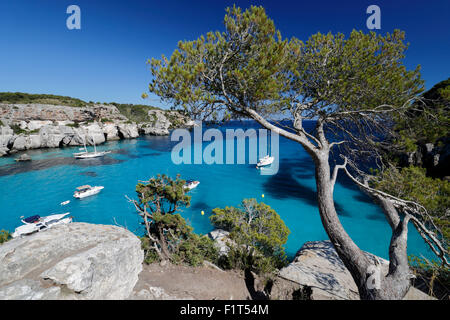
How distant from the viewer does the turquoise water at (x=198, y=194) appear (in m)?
12.0

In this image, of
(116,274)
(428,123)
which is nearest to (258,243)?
(116,274)

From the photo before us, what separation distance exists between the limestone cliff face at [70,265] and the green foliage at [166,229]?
176cm

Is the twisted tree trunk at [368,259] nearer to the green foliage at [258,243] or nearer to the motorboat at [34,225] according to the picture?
the green foliage at [258,243]

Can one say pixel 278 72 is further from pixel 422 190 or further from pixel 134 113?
pixel 134 113

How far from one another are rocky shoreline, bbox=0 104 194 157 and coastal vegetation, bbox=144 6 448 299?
25.0m

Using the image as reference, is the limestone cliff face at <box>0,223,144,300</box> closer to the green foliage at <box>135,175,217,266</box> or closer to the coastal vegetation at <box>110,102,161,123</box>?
the green foliage at <box>135,175,217,266</box>

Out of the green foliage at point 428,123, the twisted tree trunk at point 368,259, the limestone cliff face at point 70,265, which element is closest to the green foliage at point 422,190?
the green foliage at point 428,123

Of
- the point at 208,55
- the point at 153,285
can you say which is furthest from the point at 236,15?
the point at 153,285

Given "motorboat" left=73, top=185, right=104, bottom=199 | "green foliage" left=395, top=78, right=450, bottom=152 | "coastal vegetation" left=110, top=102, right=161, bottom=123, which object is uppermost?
"coastal vegetation" left=110, top=102, right=161, bottom=123

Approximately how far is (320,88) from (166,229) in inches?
273

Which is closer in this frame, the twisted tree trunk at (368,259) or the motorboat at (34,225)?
the twisted tree trunk at (368,259)

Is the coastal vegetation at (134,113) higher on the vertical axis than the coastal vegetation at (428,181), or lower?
higher

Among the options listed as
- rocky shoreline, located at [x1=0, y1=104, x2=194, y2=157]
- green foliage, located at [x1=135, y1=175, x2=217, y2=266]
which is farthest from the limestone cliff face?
rocky shoreline, located at [x1=0, y1=104, x2=194, y2=157]

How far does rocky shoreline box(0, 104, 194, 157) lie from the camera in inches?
1325
